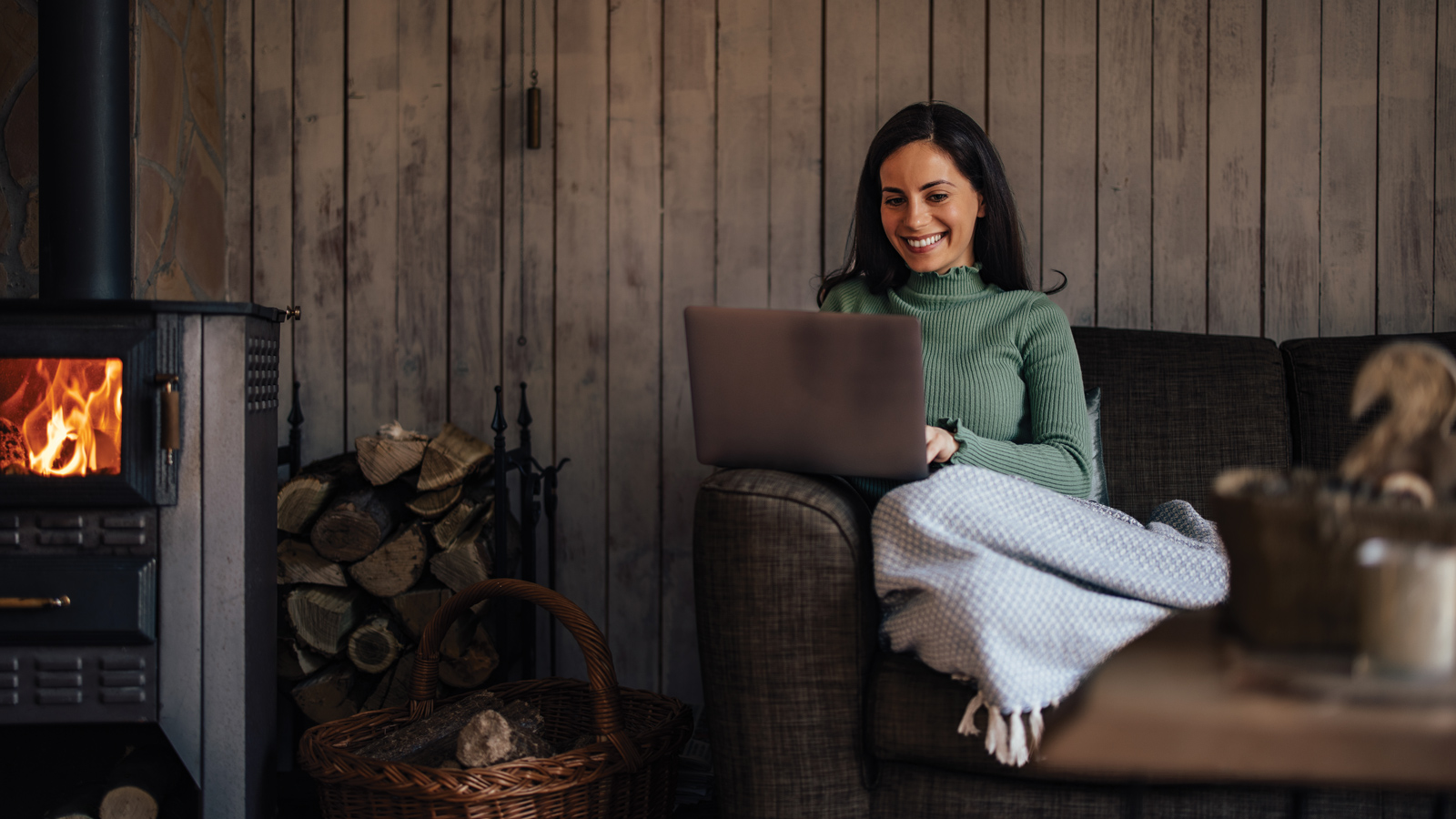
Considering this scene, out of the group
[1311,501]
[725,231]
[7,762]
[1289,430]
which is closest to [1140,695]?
[1311,501]

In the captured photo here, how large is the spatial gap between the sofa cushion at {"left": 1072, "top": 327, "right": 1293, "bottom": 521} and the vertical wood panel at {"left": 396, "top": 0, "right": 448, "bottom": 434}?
1303 mm

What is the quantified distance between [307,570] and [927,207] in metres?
1.27

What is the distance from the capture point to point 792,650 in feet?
3.59

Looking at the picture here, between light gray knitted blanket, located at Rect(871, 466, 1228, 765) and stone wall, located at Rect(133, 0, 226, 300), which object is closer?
light gray knitted blanket, located at Rect(871, 466, 1228, 765)

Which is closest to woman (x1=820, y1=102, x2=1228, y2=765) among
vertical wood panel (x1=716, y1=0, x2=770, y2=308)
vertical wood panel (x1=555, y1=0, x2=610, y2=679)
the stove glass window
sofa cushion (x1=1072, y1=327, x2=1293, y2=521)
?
sofa cushion (x1=1072, y1=327, x2=1293, y2=521)

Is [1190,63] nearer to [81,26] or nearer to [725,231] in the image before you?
[725,231]

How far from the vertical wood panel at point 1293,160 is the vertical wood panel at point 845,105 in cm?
83

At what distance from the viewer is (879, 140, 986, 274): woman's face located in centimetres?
155

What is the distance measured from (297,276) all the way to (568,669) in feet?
3.48

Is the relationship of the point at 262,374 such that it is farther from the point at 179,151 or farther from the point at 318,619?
the point at 179,151

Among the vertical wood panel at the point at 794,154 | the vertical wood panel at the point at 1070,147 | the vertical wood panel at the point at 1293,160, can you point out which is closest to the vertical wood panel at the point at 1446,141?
the vertical wood panel at the point at 1293,160

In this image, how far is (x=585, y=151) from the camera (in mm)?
1986

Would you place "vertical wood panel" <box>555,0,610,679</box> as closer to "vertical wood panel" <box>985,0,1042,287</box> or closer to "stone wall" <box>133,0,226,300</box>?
"stone wall" <box>133,0,226,300</box>

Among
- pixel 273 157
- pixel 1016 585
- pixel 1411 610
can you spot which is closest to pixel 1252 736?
pixel 1411 610
